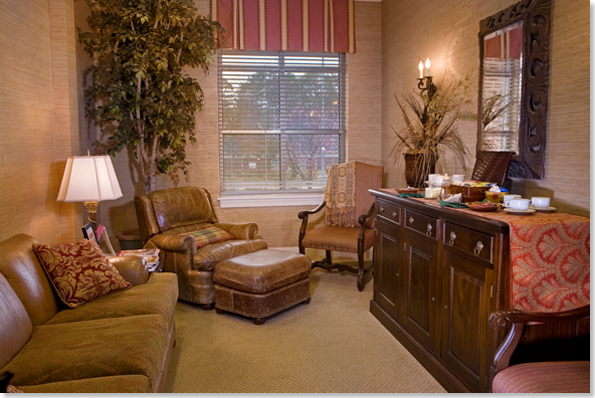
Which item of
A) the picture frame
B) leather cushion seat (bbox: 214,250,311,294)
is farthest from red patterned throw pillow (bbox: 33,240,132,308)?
leather cushion seat (bbox: 214,250,311,294)

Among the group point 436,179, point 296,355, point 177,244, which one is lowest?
point 296,355

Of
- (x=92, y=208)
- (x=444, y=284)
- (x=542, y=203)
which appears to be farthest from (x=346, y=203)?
(x=542, y=203)

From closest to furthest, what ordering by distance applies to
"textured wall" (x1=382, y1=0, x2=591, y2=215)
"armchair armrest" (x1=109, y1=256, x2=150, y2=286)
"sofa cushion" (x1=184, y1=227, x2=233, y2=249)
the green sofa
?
the green sofa → "textured wall" (x1=382, y1=0, x2=591, y2=215) → "armchair armrest" (x1=109, y1=256, x2=150, y2=286) → "sofa cushion" (x1=184, y1=227, x2=233, y2=249)

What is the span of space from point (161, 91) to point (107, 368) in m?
2.92

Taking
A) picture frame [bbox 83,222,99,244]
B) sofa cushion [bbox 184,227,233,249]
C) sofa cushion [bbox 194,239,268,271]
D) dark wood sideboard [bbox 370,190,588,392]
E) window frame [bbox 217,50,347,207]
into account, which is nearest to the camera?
dark wood sideboard [bbox 370,190,588,392]

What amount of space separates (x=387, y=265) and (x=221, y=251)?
54.0 inches

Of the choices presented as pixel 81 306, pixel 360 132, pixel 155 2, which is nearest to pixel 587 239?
pixel 81 306

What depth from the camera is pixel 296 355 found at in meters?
2.92

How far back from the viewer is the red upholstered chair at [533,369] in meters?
1.60

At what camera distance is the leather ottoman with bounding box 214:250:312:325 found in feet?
11.2

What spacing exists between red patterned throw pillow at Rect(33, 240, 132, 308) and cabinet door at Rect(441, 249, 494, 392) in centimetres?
187

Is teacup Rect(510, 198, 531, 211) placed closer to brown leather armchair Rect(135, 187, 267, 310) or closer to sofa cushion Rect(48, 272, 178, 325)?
sofa cushion Rect(48, 272, 178, 325)

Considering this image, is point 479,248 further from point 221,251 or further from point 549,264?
point 221,251

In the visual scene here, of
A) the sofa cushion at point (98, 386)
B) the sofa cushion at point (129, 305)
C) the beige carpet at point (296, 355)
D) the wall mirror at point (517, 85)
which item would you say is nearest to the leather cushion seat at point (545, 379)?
the beige carpet at point (296, 355)
